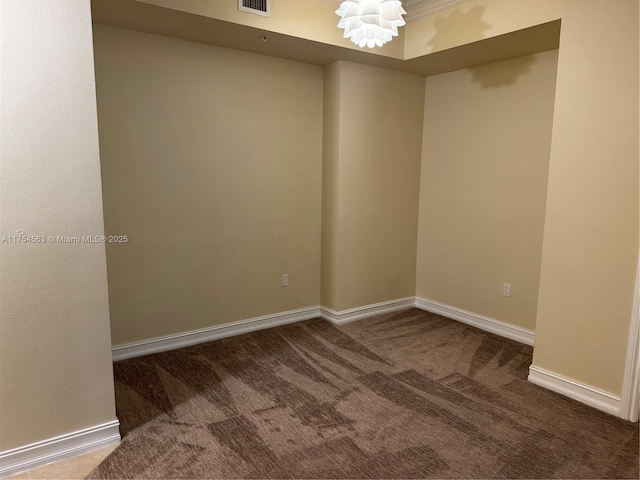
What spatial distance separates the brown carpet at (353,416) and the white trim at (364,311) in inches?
A: 18.0

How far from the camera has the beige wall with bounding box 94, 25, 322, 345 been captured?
329 cm

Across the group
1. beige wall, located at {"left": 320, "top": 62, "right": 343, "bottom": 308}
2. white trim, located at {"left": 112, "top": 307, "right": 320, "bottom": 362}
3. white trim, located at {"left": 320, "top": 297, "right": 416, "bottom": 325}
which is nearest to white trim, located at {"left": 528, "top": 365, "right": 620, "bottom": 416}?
white trim, located at {"left": 320, "top": 297, "right": 416, "bottom": 325}

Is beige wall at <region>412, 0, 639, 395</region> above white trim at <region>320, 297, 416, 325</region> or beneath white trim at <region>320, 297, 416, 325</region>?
above

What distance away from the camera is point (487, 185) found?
4059mm

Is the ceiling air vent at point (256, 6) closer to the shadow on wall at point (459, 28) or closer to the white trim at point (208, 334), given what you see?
the shadow on wall at point (459, 28)

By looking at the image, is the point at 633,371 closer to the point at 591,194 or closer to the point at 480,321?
the point at 591,194

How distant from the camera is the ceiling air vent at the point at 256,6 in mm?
3027

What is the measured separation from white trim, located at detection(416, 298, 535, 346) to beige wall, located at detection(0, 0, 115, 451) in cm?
321

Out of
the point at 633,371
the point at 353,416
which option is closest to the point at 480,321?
the point at 633,371

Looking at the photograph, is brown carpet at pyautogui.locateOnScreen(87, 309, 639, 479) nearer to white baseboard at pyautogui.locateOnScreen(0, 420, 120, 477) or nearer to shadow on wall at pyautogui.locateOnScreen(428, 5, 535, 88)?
white baseboard at pyautogui.locateOnScreen(0, 420, 120, 477)

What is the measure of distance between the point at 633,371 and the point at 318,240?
8.70ft

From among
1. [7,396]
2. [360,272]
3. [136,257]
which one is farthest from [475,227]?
[7,396]

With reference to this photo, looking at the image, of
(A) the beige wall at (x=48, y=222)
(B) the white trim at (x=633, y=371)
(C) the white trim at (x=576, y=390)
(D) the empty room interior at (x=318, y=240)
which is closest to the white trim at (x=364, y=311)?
(D) the empty room interior at (x=318, y=240)

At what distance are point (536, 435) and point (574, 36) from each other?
2.36 meters
